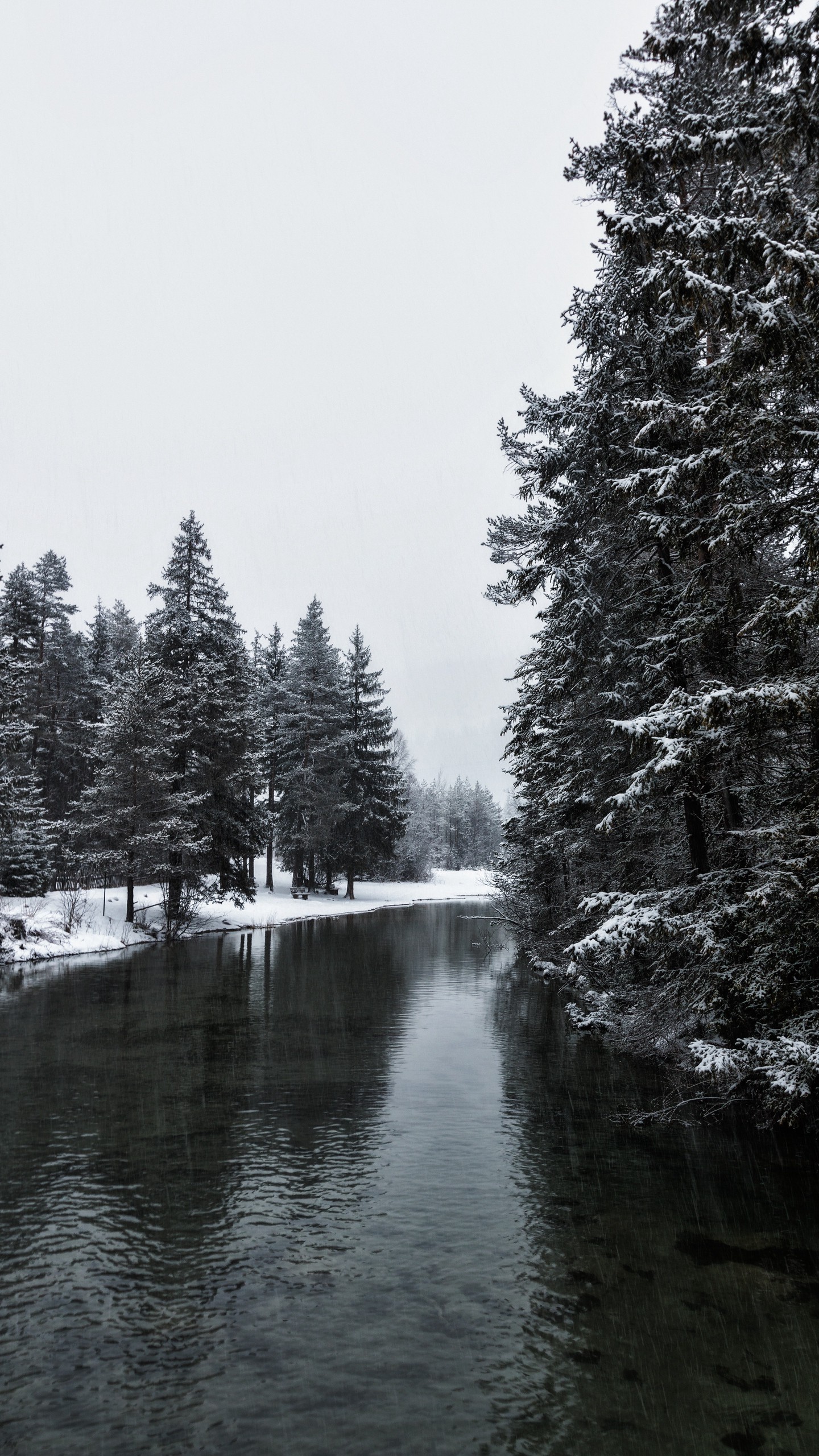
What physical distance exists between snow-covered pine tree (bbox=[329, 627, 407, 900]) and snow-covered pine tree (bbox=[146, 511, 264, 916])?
622 inches

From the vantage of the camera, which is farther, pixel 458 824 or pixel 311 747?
pixel 458 824

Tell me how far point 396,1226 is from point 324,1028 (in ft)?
30.8

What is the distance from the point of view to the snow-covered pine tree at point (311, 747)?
50.9 m

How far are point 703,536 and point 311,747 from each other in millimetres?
42112

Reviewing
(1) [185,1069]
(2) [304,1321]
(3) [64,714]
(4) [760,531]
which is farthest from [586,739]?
(3) [64,714]

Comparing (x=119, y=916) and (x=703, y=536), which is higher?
(x=703, y=536)

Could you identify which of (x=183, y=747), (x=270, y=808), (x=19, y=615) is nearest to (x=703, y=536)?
(x=183, y=747)

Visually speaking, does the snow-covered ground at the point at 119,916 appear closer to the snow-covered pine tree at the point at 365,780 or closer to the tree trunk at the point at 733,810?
the snow-covered pine tree at the point at 365,780

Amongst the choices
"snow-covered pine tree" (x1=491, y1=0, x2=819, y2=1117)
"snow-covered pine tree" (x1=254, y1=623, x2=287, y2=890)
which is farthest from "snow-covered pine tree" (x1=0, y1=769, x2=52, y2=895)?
"snow-covered pine tree" (x1=491, y1=0, x2=819, y2=1117)

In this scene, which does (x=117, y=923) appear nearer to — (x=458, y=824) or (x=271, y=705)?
(x=271, y=705)

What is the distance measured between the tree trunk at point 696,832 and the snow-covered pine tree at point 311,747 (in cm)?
3944

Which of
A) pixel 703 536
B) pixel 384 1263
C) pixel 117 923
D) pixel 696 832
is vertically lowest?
pixel 384 1263

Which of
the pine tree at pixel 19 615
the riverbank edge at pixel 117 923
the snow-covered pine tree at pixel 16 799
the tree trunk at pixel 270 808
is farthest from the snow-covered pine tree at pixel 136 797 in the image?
the tree trunk at pixel 270 808

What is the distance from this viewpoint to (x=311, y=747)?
170ft
